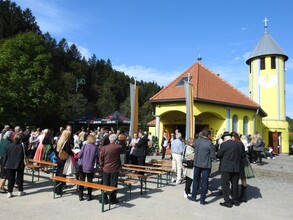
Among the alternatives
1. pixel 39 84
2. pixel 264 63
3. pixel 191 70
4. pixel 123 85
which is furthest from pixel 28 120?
pixel 123 85

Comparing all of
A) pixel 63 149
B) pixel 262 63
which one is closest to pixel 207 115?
pixel 262 63

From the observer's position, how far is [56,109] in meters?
29.9

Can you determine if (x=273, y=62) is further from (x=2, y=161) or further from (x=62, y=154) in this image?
(x=2, y=161)

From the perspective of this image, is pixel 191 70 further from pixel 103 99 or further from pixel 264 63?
pixel 103 99

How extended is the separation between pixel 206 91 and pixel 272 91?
13.8 m

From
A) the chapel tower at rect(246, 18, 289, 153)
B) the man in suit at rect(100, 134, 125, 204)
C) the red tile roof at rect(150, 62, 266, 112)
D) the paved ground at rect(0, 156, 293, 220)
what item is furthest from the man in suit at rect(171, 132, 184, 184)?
the chapel tower at rect(246, 18, 289, 153)

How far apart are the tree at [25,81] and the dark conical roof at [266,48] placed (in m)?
22.6

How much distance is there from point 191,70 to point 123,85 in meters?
42.3

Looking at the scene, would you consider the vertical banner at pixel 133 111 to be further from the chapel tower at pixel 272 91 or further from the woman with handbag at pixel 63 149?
the chapel tower at pixel 272 91

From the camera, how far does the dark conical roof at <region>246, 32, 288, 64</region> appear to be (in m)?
30.9

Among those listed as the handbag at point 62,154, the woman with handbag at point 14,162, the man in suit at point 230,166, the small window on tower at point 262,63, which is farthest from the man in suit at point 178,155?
the small window on tower at point 262,63

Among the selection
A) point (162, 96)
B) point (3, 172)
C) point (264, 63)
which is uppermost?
point (264, 63)

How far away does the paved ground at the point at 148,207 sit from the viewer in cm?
590

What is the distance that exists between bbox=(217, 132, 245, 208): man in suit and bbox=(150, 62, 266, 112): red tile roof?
40.4 ft
